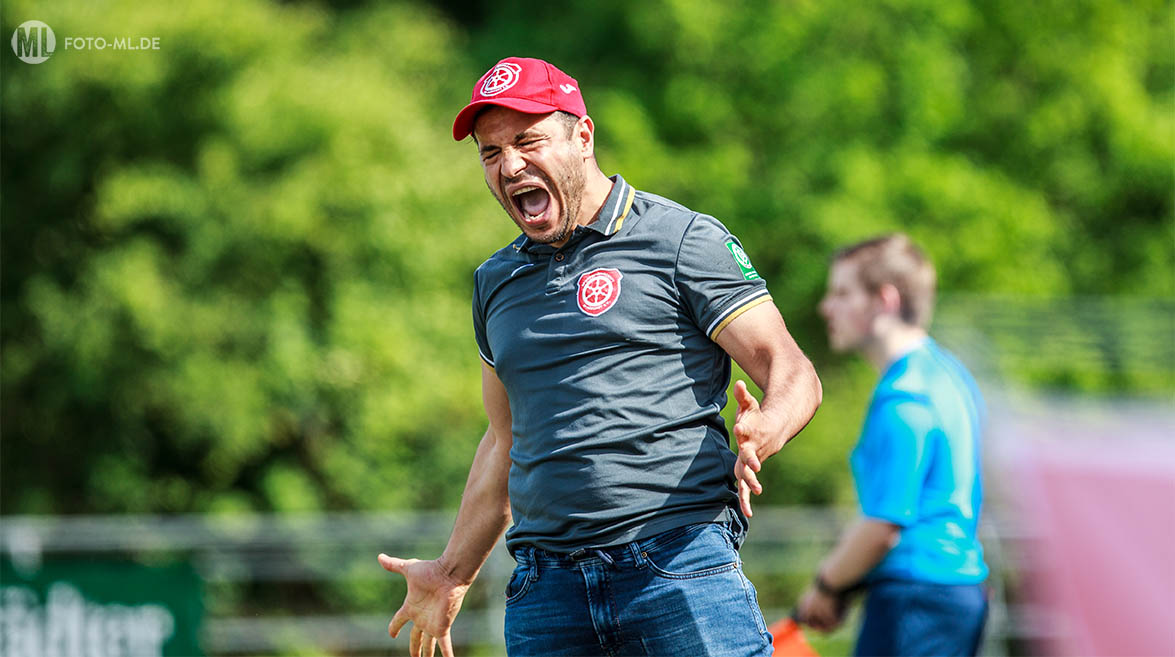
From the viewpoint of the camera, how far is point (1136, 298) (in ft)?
54.2

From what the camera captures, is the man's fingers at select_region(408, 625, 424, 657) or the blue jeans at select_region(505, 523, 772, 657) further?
the man's fingers at select_region(408, 625, 424, 657)

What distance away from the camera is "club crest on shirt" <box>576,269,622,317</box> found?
8.95 ft

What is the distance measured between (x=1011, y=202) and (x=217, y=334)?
960 cm

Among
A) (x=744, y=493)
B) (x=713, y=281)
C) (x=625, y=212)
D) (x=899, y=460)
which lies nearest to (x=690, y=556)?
(x=744, y=493)

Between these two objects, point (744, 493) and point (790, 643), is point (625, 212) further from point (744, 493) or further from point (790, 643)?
point (790, 643)

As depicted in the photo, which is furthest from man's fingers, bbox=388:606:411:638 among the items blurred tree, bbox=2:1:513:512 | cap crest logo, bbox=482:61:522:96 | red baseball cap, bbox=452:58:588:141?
blurred tree, bbox=2:1:513:512

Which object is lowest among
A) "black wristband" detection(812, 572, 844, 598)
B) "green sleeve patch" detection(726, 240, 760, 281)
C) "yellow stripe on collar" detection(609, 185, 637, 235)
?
"black wristband" detection(812, 572, 844, 598)

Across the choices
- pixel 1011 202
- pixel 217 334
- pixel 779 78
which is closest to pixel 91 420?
pixel 217 334

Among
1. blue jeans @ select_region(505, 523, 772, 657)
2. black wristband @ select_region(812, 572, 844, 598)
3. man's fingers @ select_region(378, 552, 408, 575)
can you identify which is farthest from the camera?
black wristband @ select_region(812, 572, 844, 598)

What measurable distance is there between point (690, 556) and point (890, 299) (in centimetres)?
226

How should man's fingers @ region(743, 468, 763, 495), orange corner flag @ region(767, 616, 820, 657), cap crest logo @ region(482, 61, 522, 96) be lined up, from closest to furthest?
man's fingers @ region(743, 468, 763, 495) < cap crest logo @ region(482, 61, 522, 96) < orange corner flag @ region(767, 616, 820, 657)

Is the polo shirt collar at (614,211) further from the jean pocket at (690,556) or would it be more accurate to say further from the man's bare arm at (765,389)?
the jean pocket at (690,556)

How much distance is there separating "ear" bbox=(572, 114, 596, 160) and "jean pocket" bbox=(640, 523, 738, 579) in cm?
87

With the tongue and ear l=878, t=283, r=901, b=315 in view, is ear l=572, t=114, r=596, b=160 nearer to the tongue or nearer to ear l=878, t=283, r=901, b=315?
the tongue
